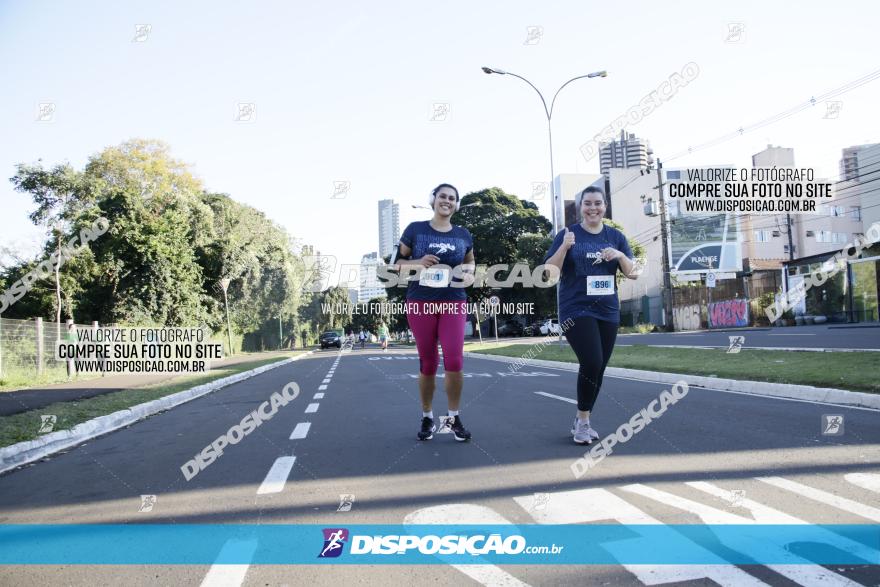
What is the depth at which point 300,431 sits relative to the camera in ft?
21.6

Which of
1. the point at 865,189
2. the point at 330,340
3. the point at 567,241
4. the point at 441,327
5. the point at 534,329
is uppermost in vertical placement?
the point at 865,189

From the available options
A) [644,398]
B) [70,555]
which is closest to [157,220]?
[644,398]

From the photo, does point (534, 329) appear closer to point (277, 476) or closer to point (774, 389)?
point (774, 389)

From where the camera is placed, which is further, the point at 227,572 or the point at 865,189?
the point at 865,189

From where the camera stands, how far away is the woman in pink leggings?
5473 millimetres

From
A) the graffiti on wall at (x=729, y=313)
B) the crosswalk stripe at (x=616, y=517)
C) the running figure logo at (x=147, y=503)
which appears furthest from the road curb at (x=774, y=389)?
the graffiti on wall at (x=729, y=313)

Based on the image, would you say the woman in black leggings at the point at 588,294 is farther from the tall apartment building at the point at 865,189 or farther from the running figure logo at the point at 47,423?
the tall apartment building at the point at 865,189

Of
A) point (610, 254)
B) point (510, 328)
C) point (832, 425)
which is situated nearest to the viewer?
point (610, 254)

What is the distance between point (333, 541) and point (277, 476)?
1509 mm

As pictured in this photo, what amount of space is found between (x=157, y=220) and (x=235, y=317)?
559 inches

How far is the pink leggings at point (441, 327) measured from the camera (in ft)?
18.0

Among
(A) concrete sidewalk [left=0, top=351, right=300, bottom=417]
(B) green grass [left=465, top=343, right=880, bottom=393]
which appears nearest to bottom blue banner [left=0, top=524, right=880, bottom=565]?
(B) green grass [left=465, top=343, right=880, bottom=393]

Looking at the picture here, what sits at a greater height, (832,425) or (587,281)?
(587,281)

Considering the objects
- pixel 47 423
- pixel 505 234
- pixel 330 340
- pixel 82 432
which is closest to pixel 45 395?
pixel 47 423
